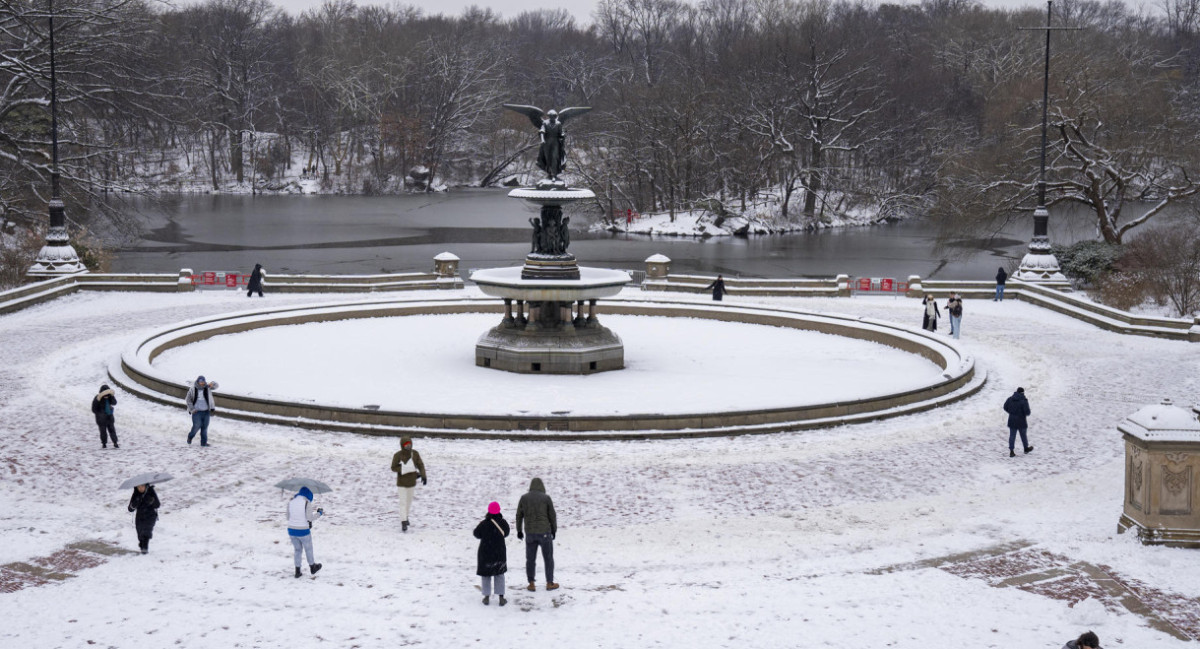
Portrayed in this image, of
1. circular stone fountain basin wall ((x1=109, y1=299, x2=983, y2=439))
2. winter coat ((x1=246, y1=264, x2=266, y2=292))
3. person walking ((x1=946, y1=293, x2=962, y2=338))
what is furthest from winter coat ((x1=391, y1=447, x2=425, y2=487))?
winter coat ((x1=246, y1=264, x2=266, y2=292))

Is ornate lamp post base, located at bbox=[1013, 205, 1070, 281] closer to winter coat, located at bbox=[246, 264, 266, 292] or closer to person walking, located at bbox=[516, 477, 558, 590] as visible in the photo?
winter coat, located at bbox=[246, 264, 266, 292]

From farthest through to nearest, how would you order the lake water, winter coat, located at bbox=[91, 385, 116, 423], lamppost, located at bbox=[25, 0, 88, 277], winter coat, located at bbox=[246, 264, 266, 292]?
the lake water, lamppost, located at bbox=[25, 0, 88, 277], winter coat, located at bbox=[246, 264, 266, 292], winter coat, located at bbox=[91, 385, 116, 423]

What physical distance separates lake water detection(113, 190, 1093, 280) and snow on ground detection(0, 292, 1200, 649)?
100 ft

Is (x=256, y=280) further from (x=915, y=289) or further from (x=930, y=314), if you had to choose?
(x=915, y=289)

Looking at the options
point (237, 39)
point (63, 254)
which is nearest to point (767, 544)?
point (63, 254)

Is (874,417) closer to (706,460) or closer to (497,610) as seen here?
(706,460)

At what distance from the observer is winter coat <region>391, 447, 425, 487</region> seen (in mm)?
14717

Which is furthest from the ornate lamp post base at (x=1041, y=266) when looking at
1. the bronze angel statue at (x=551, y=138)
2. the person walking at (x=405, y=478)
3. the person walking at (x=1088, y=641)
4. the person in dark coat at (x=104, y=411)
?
the person walking at (x=1088, y=641)

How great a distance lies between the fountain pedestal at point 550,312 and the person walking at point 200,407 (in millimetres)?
7490

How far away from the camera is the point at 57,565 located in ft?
42.9

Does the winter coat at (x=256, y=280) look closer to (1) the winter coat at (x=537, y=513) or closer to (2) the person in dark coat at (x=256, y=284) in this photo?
(2) the person in dark coat at (x=256, y=284)

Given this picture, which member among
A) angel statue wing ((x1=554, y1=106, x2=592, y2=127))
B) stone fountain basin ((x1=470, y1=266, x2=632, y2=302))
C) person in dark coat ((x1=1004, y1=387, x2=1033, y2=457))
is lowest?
person in dark coat ((x1=1004, y1=387, x2=1033, y2=457))

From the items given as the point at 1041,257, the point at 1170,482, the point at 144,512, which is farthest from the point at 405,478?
the point at 1041,257

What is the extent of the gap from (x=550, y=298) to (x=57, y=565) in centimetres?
1274
